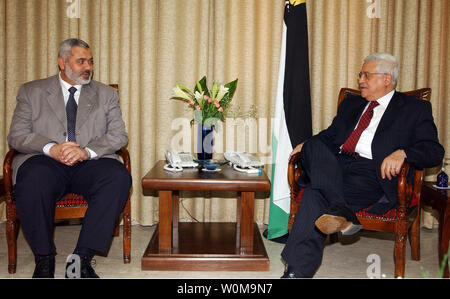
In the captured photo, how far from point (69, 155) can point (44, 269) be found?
0.70 meters

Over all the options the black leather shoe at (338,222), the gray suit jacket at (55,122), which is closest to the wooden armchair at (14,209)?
the gray suit jacket at (55,122)

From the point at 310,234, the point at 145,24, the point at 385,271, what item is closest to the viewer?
the point at 310,234

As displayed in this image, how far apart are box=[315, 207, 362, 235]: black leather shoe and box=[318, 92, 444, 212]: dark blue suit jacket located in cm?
27

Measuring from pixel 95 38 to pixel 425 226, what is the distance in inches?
135

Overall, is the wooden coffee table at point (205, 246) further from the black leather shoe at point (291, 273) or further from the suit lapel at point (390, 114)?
the suit lapel at point (390, 114)

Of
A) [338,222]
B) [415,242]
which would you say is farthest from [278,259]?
[415,242]

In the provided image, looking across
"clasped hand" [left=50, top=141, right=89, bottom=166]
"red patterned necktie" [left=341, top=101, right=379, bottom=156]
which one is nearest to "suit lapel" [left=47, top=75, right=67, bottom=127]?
"clasped hand" [left=50, top=141, right=89, bottom=166]

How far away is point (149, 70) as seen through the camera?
3.51 metres

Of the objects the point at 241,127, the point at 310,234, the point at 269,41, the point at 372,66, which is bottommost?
the point at 310,234

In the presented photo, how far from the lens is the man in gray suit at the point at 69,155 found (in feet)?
7.58

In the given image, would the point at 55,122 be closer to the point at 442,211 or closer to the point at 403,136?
the point at 403,136

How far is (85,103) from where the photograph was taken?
281 centimetres

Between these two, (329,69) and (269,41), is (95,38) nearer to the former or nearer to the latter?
(269,41)
